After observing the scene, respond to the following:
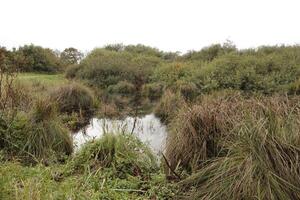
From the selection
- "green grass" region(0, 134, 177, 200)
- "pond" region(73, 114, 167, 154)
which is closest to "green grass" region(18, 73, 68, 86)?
"pond" region(73, 114, 167, 154)

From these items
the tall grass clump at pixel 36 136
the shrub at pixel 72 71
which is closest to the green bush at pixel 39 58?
the shrub at pixel 72 71

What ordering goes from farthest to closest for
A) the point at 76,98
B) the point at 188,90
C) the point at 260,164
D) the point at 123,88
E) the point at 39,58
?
the point at 39,58 < the point at 123,88 < the point at 188,90 < the point at 76,98 < the point at 260,164

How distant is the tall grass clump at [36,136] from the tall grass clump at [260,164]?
2.88m

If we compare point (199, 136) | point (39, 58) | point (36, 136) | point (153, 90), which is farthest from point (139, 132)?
point (39, 58)

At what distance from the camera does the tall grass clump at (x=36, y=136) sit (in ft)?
17.3

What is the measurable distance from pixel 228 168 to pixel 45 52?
25773mm

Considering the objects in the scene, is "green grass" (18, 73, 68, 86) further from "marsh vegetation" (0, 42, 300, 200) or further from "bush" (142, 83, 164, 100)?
"marsh vegetation" (0, 42, 300, 200)

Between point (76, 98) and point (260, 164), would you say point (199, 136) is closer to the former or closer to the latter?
point (260, 164)

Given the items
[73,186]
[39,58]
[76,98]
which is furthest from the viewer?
[39,58]

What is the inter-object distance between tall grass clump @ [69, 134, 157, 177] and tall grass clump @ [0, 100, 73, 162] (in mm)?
570

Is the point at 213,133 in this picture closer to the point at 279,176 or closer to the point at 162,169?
the point at 162,169

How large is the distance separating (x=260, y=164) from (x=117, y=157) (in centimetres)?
237

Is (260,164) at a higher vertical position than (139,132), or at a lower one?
higher

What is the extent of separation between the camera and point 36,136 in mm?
5492
